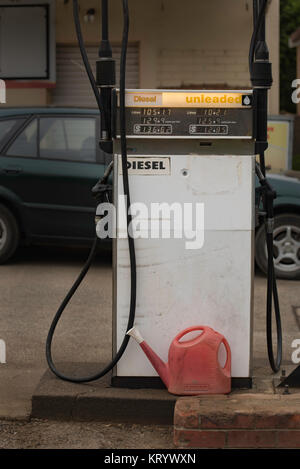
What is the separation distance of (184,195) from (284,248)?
14.2 feet

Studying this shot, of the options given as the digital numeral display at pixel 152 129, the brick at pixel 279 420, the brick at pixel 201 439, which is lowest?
the brick at pixel 201 439

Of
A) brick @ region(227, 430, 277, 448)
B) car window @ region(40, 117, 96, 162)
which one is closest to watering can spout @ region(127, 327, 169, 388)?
brick @ region(227, 430, 277, 448)

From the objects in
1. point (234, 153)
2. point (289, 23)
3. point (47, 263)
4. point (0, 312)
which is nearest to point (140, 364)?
point (234, 153)

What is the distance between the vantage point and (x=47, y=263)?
389 inches

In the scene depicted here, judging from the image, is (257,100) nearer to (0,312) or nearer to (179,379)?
(179,379)

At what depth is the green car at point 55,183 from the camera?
29.6 ft

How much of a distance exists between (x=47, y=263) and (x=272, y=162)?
4.06 meters

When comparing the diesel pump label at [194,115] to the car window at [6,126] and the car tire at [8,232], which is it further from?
the car window at [6,126]

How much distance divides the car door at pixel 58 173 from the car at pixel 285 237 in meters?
1.75

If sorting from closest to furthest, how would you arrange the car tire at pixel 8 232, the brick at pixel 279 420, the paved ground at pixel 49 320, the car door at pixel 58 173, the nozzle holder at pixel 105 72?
the brick at pixel 279 420, the nozzle holder at pixel 105 72, the paved ground at pixel 49 320, the car door at pixel 58 173, the car tire at pixel 8 232

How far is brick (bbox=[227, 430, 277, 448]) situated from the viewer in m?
4.42

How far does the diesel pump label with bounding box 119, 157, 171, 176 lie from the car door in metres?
4.34

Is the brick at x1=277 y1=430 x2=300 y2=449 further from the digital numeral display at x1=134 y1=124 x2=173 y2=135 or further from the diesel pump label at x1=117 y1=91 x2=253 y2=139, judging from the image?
the digital numeral display at x1=134 y1=124 x2=173 y2=135

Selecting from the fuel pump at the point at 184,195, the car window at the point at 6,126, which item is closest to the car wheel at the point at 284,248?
the car window at the point at 6,126
